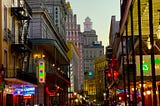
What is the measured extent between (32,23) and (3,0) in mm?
26377

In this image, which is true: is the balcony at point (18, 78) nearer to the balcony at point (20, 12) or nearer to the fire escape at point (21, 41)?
the fire escape at point (21, 41)

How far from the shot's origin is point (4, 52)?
39.5 metres

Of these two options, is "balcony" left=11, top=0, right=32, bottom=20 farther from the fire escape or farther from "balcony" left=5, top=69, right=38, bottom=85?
"balcony" left=5, top=69, right=38, bottom=85

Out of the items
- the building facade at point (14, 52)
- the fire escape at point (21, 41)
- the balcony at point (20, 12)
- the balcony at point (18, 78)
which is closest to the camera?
the balcony at point (18, 78)

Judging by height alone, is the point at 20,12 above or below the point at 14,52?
above

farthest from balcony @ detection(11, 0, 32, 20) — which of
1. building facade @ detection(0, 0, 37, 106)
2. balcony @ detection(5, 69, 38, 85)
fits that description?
balcony @ detection(5, 69, 38, 85)

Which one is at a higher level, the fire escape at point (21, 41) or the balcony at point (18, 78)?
the fire escape at point (21, 41)

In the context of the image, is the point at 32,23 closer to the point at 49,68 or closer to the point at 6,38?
the point at 49,68

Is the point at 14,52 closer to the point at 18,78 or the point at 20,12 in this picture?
the point at 20,12

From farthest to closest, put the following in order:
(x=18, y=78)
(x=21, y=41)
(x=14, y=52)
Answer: (x=21, y=41)
(x=14, y=52)
(x=18, y=78)

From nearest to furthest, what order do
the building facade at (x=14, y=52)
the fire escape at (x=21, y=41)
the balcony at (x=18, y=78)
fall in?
the balcony at (x=18, y=78) < the building facade at (x=14, y=52) < the fire escape at (x=21, y=41)

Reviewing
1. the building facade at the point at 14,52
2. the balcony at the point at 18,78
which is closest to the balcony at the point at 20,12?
the building facade at the point at 14,52

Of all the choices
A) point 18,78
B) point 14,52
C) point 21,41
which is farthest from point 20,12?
point 18,78

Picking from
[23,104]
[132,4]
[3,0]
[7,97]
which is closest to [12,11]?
[3,0]
